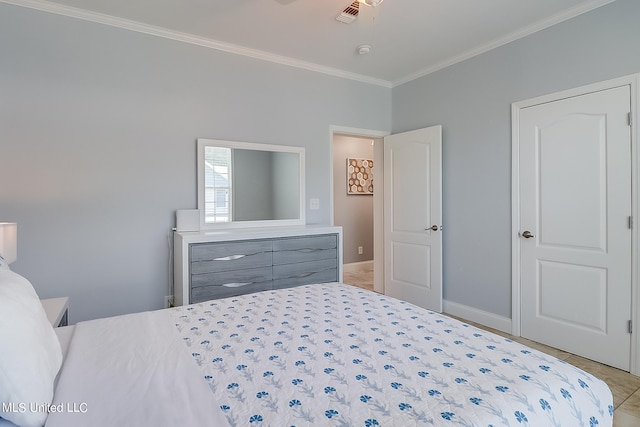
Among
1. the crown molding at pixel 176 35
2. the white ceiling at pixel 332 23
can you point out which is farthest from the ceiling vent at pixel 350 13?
the crown molding at pixel 176 35

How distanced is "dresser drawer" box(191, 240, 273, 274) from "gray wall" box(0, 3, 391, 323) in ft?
1.60

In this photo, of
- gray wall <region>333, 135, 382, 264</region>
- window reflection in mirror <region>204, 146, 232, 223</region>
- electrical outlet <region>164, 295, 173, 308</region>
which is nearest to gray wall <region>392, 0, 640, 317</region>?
gray wall <region>333, 135, 382, 264</region>

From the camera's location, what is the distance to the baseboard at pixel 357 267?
5.64m

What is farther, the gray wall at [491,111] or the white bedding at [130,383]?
the gray wall at [491,111]

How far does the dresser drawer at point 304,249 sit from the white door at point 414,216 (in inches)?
41.8

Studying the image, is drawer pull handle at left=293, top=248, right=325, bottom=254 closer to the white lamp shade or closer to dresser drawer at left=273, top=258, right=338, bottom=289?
dresser drawer at left=273, top=258, right=338, bottom=289

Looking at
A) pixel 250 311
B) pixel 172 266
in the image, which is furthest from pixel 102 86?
pixel 250 311

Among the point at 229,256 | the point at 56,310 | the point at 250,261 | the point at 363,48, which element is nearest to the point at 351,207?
the point at 363,48

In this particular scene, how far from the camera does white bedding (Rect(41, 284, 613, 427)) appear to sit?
860 millimetres

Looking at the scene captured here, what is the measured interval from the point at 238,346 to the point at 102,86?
2471 mm

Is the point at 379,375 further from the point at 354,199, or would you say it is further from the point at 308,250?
the point at 354,199

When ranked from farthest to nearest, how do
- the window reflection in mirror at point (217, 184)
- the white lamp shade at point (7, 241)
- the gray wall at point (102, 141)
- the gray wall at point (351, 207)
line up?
the gray wall at point (351, 207) → the window reflection in mirror at point (217, 184) → the gray wall at point (102, 141) → the white lamp shade at point (7, 241)

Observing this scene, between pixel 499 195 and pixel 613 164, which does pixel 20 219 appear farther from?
pixel 613 164

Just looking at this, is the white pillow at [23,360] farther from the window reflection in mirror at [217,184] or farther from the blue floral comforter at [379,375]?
the window reflection in mirror at [217,184]
